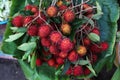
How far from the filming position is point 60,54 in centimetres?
69

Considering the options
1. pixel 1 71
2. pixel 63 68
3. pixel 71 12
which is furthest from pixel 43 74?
pixel 1 71

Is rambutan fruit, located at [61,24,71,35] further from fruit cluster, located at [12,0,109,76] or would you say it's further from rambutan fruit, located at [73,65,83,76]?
rambutan fruit, located at [73,65,83,76]

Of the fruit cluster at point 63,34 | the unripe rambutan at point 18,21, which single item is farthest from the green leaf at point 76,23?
the unripe rambutan at point 18,21

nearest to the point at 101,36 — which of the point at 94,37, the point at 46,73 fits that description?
the point at 94,37

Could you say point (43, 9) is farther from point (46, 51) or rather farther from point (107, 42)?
point (107, 42)

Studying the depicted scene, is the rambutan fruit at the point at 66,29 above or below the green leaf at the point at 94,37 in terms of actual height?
above

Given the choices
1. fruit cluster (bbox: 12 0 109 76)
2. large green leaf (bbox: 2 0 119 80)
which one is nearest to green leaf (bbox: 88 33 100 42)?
fruit cluster (bbox: 12 0 109 76)

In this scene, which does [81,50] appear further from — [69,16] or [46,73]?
[46,73]

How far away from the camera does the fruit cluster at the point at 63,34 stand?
0.68 m

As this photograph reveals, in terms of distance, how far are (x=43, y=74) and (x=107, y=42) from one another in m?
0.23

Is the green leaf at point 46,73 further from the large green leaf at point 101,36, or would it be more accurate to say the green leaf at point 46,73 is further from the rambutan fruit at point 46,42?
the rambutan fruit at point 46,42

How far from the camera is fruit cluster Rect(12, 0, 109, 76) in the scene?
0.68 meters

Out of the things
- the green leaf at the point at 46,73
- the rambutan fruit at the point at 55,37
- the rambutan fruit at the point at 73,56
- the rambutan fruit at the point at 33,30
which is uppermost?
the rambutan fruit at the point at 33,30

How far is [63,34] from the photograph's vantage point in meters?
0.70
